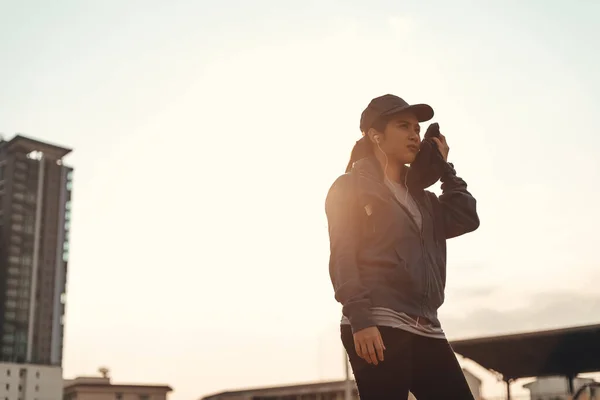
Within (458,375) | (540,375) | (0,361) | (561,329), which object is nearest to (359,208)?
(458,375)

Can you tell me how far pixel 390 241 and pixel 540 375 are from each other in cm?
1971

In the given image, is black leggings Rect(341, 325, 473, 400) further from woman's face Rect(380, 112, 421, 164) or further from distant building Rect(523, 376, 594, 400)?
distant building Rect(523, 376, 594, 400)

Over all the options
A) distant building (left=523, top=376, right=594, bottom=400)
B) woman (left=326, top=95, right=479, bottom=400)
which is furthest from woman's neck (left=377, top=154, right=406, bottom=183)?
distant building (left=523, top=376, right=594, bottom=400)

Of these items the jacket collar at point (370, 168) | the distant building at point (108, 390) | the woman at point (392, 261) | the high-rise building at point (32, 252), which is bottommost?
the woman at point (392, 261)

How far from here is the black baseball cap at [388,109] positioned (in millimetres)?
3381

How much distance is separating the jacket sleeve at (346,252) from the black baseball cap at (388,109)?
306 mm

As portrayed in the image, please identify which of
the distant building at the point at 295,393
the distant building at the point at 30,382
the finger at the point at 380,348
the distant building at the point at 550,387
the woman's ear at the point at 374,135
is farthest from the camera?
the distant building at the point at 30,382

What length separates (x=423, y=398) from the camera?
3.23 meters

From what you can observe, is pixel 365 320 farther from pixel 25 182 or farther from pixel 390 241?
pixel 25 182

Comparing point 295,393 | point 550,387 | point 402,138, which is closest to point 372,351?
point 402,138

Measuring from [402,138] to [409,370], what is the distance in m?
1.02

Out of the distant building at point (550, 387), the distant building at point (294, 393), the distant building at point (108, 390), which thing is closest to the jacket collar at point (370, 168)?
the distant building at point (550, 387)

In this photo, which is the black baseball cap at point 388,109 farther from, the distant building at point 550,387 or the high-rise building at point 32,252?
the high-rise building at point 32,252

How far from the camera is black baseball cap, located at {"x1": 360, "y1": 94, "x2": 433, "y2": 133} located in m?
3.38
